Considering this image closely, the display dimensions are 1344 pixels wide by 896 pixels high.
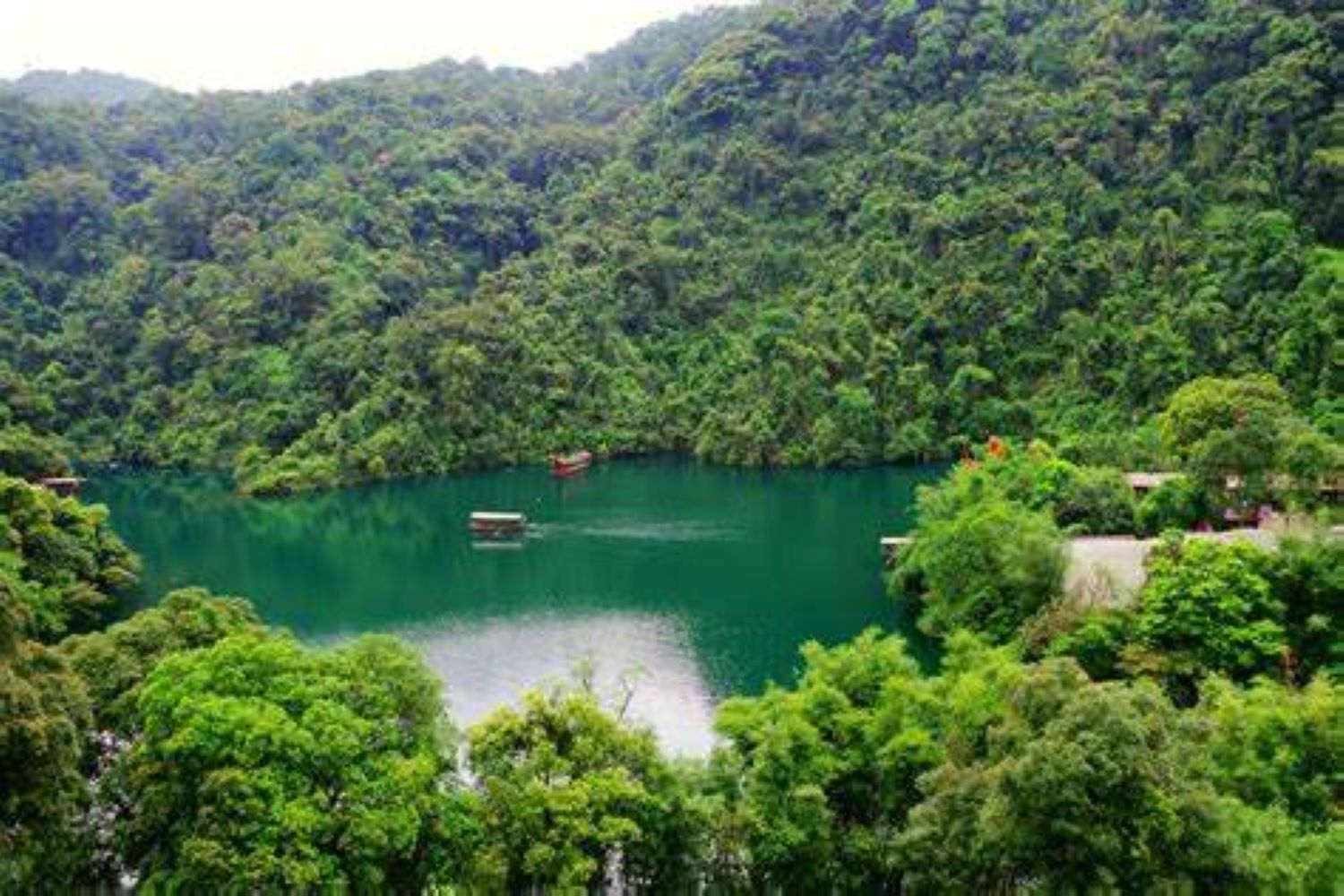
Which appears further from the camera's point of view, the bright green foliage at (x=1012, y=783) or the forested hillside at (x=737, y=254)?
the forested hillside at (x=737, y=254)

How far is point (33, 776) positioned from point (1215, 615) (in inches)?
1023

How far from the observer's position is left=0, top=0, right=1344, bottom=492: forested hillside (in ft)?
255

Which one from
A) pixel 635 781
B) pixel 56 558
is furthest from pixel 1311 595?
pixel 56 558

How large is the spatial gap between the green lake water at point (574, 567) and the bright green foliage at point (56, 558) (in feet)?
8.75

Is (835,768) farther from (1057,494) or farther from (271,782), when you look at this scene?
(1057,494)

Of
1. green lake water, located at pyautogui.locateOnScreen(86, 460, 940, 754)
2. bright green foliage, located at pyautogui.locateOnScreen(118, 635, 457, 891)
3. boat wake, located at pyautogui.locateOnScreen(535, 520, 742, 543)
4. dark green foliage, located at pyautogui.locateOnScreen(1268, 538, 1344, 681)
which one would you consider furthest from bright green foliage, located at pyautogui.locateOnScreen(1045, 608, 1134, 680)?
boat wake, located at pyautogui.locateOnScreen(535, 520, 742, 543)

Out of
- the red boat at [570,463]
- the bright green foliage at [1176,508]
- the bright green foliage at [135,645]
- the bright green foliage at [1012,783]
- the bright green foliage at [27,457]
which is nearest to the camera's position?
the bright green foliage at [1012,783]

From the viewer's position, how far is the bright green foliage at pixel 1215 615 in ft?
105

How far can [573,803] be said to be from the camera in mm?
20984

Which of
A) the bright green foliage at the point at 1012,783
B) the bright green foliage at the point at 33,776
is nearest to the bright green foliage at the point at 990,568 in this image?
the bright green foliage at the point at 1012,783

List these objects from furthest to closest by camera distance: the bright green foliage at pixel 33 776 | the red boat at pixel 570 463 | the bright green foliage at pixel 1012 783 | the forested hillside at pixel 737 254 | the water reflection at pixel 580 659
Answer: the red boat at pixel 570 463
the forested hillside at pixel 737 254
the water reflection at pixel 580 659
the bright green foliage at pixel 33 776
the bright green foliage at pixel 1012 783

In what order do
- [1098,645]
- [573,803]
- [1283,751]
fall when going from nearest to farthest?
[573,803]
[1283,751]
[1098,645]

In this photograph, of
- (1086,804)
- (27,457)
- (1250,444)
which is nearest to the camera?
(1086,804)

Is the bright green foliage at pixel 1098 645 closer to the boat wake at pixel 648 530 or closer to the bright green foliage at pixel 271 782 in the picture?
the bright green foliage at pixel 271 782
